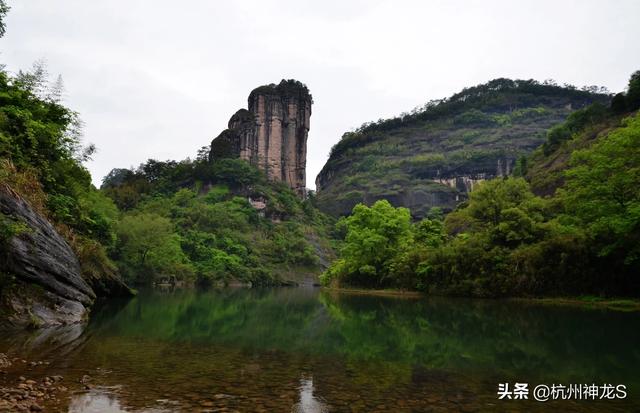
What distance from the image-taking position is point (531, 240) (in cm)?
2709

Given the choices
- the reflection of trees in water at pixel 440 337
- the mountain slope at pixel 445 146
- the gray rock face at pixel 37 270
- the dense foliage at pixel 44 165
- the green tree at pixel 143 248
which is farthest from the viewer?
the mountain slope at pixel 445 146

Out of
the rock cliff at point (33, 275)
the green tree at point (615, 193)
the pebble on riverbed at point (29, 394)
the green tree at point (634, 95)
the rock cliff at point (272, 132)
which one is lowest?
the pebble on riverbed at point (29, 394)

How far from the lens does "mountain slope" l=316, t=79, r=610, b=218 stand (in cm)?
11206

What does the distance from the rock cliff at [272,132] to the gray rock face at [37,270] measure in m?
89.8

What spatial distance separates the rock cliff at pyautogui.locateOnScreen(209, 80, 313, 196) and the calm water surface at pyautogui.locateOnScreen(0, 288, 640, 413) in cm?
9309

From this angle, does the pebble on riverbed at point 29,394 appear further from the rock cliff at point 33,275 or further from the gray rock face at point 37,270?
the gray rock face at point 37,270

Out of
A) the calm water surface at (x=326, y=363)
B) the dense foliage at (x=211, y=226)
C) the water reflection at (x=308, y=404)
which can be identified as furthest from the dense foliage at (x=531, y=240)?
the dense foliage at (x=211, y=226)

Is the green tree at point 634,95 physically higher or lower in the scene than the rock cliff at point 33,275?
higher

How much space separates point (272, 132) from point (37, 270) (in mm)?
97569

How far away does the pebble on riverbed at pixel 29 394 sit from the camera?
4.98m

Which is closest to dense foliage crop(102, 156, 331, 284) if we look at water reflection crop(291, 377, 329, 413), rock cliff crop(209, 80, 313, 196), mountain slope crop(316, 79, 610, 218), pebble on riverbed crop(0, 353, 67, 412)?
rock cliff crop(209, 80, 313, 196)

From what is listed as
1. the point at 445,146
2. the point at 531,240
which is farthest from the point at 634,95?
the point at 445,146

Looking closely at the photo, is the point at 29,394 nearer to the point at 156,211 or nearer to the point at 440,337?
the point at 440,337

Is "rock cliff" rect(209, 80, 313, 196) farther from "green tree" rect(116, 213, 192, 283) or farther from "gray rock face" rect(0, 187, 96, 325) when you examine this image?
"gray rock face" rect(0, 187, 96, 325)
